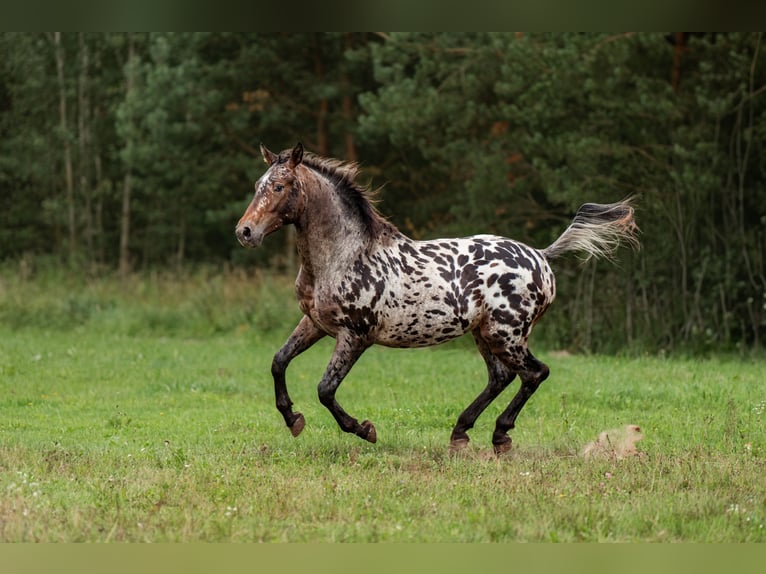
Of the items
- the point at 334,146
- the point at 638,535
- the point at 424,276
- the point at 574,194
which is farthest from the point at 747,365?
the point at 334,146

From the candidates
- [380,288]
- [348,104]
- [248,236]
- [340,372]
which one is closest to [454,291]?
[380,288]

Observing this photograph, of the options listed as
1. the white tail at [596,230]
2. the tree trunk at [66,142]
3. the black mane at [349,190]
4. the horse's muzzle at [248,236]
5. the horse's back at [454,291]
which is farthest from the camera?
the tree trunk at [66,142]

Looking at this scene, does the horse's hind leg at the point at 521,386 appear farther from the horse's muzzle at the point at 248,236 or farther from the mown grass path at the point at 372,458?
the horse's muzzle at the point at 248,236

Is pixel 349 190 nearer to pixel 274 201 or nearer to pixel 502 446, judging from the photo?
pixel 274 201

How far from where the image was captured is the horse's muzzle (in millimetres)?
7047

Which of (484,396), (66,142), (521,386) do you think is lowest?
(484,396)

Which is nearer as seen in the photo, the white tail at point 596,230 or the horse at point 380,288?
the horse at point 380,288

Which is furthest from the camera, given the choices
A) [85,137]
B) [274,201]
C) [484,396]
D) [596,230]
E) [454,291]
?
[85,137]

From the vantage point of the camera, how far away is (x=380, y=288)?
759 centimetres

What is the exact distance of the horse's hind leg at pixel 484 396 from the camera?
26.2ft

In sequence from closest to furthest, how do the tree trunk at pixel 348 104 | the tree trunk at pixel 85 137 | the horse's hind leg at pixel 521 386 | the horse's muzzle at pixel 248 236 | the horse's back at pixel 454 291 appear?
the horse's muzzle at pixel 248 236
the horse's back at pixel 454 291
the horse's hind leg at pixel 521 386
the tree trunk at pixel 348 104
the tree trunk at pixel 85 137

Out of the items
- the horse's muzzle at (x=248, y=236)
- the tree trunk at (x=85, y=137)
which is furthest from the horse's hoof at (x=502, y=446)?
the tree trunk at (x=85, y=137)

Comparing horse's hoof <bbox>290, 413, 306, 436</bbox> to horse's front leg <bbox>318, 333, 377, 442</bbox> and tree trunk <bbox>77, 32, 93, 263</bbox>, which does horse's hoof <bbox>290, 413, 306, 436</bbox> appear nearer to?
horse's front leg <bbox>318, 333, 377, 442</bbox>

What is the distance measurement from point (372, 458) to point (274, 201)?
79.8 inches
